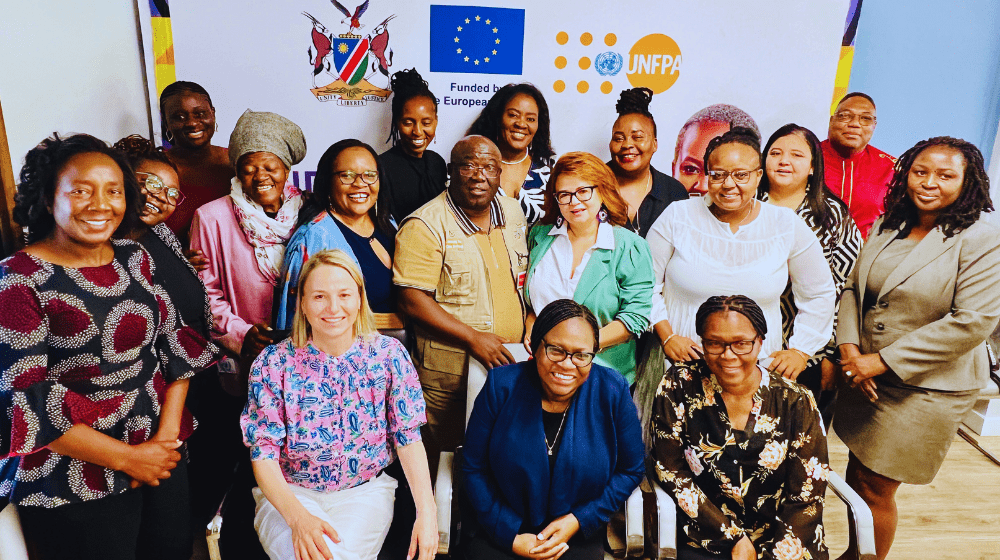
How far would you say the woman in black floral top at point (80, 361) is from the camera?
1.55m

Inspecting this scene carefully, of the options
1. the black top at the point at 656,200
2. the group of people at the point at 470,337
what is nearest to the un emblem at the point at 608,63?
the group of people at the point at 470,337

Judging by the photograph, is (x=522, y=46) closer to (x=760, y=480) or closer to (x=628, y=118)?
(x=628, y=118)

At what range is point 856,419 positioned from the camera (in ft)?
8.31

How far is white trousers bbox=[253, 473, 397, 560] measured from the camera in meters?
1.79

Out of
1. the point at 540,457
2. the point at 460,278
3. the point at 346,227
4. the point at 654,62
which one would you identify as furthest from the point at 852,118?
the point at 346,227

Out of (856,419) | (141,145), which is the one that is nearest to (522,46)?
(141,145)

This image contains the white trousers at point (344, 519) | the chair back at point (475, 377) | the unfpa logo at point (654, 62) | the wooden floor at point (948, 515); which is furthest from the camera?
the unfpa logo at point (654, 62)

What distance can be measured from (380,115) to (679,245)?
1.88 meters

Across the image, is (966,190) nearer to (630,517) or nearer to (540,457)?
(630,517)

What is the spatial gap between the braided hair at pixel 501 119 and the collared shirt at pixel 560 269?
0.90 meters

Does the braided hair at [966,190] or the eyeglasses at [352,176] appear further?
the eyeglasses at [352,176]

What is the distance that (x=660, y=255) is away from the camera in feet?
8.21

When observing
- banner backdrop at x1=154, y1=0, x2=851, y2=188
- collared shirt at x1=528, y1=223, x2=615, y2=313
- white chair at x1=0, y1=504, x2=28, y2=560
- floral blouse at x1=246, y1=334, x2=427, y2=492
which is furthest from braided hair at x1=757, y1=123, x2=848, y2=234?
white chair at x1=0, y1=504, x2=28, y2=560

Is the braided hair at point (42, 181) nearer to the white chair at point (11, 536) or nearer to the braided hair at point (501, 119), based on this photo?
the white chair at point (11, 536)
